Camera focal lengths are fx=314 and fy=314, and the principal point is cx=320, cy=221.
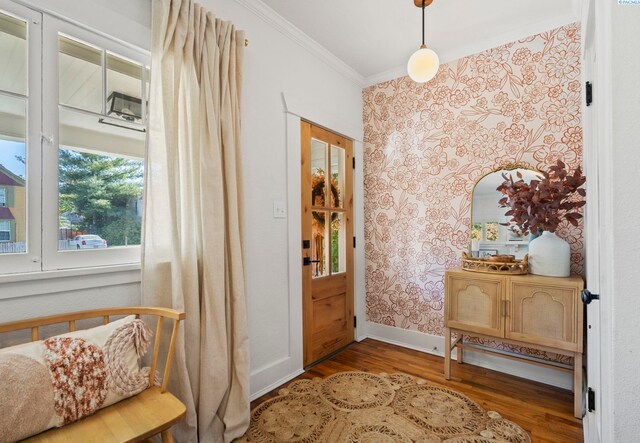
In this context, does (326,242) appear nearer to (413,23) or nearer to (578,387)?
(413,23)

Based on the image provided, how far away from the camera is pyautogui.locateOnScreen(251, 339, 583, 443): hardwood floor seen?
1.87 m

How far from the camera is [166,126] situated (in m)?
1.59

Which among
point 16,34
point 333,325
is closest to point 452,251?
point 333,325

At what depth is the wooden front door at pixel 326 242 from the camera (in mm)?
2666

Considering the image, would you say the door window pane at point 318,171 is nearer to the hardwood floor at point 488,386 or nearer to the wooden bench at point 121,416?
the hardwood floor at point 488,386

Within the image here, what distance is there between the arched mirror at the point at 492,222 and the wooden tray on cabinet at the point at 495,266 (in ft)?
0.60

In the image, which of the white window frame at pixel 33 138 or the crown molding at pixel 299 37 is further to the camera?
the crown molding at pixel 299 37

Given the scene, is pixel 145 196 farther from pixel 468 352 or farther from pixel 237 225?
pixel 468 352

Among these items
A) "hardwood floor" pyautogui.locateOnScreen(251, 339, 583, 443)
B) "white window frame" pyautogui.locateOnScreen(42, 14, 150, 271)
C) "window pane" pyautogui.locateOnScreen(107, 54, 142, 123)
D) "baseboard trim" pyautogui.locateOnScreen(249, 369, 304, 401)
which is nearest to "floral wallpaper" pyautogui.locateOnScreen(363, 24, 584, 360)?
"hardwood floor" pyautogui.locateOnScreen(251, 339, 583, 443)

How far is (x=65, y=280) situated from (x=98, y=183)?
1.57 feet

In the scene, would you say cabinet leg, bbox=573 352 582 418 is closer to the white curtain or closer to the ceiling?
the white curtain

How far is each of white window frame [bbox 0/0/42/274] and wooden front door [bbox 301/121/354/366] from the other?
5.48 feet

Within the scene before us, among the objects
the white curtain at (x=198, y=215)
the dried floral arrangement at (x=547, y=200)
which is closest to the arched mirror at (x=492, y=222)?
the dried floral arrangement at (x=547, y=200)

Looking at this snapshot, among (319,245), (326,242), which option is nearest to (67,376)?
(319,245)
